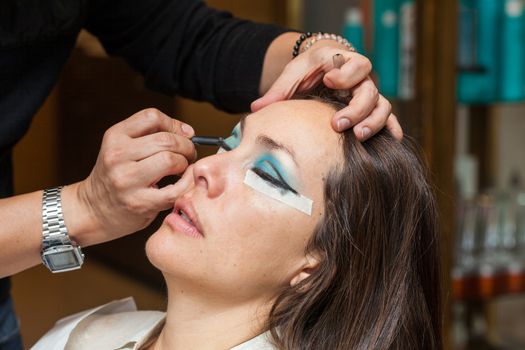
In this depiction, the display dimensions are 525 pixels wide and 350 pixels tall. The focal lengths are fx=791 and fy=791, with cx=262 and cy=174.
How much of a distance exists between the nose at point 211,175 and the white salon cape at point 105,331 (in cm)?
33

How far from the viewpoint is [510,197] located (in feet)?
9.20

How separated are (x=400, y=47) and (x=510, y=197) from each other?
722 mm

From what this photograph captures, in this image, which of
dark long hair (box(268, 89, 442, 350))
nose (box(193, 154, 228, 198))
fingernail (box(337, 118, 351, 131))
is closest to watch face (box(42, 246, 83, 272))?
→ nose (box(193, 154, 228, 198))

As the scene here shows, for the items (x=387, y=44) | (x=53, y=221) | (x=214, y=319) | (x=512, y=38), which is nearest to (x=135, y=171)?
(x=53, y=221)

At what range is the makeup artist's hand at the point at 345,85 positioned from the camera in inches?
50.1

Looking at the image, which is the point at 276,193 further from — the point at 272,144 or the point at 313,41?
the point at 313,41

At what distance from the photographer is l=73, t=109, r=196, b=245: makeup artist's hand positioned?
3.96ft

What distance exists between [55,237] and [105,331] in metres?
0.28

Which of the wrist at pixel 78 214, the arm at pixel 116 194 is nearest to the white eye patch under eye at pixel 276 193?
the arm at pixel 116 194

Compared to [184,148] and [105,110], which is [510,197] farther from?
[184,148]

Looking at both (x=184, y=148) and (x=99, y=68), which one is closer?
(x=184, y=148)

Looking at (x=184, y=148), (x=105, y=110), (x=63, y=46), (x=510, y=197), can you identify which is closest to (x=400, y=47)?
(x=510, y=197)

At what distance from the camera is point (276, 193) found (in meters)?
1.26

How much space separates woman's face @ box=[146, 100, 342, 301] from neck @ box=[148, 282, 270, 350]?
0.9 inches
